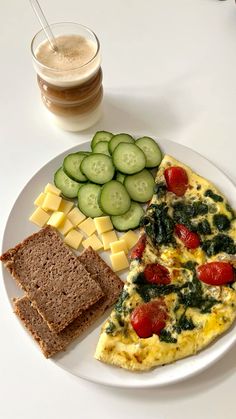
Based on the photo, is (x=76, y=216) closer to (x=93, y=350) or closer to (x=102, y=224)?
(x=102, y=224)

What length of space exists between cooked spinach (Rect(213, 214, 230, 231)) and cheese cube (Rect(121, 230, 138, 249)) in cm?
46

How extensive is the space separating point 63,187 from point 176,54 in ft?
4.73

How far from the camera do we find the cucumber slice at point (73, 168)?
3.20m

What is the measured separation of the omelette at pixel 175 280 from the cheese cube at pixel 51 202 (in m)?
0.53

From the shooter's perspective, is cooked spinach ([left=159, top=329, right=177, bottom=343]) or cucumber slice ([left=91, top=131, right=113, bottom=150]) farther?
cucumber slice ([left=91, top=131, right=113, bottom=150])

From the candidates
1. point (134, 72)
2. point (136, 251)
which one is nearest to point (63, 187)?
point (136, 251)

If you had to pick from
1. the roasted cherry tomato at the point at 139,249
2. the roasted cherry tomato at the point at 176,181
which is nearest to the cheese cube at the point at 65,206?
the roasted cherry tomato at the point at 139,249

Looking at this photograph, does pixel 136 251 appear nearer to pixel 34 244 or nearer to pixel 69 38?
pixel 34 244

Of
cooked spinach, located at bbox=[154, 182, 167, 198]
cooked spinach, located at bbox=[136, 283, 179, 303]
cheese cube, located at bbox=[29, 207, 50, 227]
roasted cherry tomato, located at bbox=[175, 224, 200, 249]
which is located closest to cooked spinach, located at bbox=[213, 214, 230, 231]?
roasted cherry tomato, located at bbox=[175, 224, 200, 249]

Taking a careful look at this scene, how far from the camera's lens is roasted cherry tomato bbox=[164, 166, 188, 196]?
10.3 feet

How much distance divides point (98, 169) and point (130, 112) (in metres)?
0.66

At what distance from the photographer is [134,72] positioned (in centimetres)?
385

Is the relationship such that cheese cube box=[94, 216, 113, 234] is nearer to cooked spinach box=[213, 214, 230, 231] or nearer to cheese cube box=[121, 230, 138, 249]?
cheese cube box=[121, 230, 138, 249]

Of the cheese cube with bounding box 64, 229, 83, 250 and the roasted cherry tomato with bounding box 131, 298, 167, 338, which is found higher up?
the cheese cube with bounding box 64, 229, 83, 250
